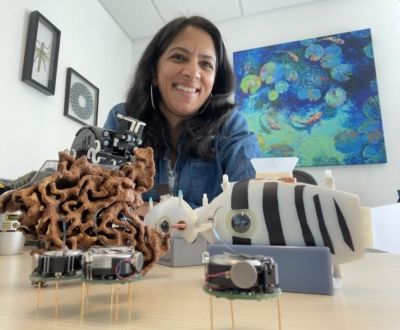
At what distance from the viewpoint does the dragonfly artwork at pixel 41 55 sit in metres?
1.45

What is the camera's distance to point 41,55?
1.48 metres

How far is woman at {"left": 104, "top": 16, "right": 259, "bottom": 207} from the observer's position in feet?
3.13

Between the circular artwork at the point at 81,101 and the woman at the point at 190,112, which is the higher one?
the circular artwork at the point at 81,101

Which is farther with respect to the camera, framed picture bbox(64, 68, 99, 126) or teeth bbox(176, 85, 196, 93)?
framed picture bbox(64, 68, 99, 126)

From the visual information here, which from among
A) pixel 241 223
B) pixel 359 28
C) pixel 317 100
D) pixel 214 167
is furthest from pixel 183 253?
pixel 359 28

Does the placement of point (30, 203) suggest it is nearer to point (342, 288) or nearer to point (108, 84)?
point (342, 288)

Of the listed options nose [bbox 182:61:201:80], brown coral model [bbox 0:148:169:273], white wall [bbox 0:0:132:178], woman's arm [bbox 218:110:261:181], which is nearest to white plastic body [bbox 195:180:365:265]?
brown coral model [bbox 0:148:169:273]

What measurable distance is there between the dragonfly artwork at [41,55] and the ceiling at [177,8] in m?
0.85

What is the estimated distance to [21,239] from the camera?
70 cm

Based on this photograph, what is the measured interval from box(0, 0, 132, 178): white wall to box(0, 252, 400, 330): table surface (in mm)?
1115

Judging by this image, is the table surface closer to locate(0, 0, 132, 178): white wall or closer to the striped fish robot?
the striped fish robot

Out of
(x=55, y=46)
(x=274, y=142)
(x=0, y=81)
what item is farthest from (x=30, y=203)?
(x=274, y=142)

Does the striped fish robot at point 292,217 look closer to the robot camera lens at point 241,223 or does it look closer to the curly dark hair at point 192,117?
the robot camera lens at point 241,223

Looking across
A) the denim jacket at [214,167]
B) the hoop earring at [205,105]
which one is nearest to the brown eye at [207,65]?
the hoop earring at [205,105]
